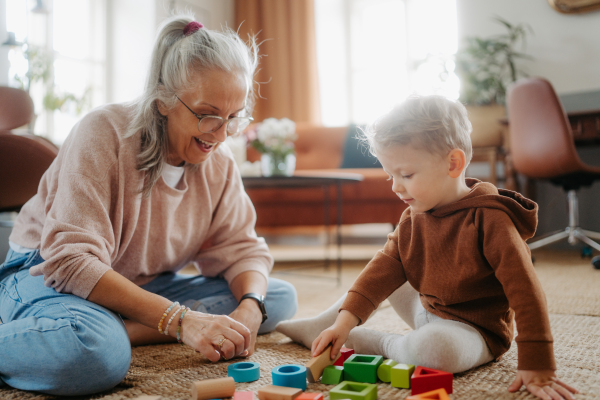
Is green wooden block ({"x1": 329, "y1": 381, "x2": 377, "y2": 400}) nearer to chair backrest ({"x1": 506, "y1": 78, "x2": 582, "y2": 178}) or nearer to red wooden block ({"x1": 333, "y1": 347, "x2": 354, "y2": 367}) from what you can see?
red wooden block ({"x1": 333, "y1": 347, "x2": 354, "y2": 367})

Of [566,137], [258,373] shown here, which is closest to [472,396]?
[258,373]

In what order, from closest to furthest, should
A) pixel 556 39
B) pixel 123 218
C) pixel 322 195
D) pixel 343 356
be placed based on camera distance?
1. pixel 343 356
2. pixel 123 218
3. pixel 322 195
4. pixel 556 39

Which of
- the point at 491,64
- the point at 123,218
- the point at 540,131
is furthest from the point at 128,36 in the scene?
the point at 123,218

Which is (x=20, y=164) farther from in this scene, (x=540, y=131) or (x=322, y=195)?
(x=540, y=131)

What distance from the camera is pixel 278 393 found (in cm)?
72

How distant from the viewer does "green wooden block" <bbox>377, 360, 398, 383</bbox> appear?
33.0 inches

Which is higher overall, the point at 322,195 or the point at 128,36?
the point at 128,36

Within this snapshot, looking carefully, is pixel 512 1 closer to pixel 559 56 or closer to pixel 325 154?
pixel 559 56

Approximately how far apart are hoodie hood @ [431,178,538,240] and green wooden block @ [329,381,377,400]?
0.33m

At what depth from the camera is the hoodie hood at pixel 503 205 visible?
0.84 meters

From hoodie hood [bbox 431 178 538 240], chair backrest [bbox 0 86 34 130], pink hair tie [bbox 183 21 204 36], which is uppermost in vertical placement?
pink hair tie [bbox 183 21 204 36]

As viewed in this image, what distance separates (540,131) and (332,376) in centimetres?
203

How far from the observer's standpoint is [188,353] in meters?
1.06

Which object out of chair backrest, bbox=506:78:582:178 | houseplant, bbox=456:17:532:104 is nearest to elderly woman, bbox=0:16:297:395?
chair backrest, bbox=506:78:582:178
